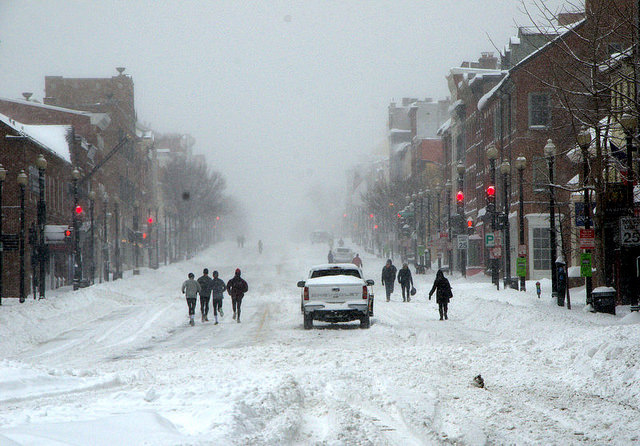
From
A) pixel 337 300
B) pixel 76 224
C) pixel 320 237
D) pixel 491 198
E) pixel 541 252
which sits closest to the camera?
pixel 337 300

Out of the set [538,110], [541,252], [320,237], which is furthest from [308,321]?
[320,237]

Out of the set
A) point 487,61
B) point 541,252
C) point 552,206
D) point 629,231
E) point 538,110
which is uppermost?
point 487,61

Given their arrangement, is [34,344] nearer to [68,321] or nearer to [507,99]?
[68,321]

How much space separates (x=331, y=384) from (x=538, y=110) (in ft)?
124

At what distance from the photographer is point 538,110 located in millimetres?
47250

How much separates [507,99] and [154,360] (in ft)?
119

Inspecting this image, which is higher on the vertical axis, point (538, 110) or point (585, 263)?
point (538, 110)

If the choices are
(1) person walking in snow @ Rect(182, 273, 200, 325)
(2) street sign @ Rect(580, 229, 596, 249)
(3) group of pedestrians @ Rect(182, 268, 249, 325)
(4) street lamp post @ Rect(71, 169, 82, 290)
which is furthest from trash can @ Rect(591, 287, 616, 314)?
(4) street lamp post @ Rect(71, 169, 82, 290)

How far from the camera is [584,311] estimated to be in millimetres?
25188

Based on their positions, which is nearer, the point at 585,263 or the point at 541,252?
the point at 585,263

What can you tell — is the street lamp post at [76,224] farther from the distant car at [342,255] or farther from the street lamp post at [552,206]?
the distant car at [342,255]

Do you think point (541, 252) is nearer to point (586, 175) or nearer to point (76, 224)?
point (586, 175)

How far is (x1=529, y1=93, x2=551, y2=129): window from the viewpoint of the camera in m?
46.9

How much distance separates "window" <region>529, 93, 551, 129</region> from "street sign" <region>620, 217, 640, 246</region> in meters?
25.4
